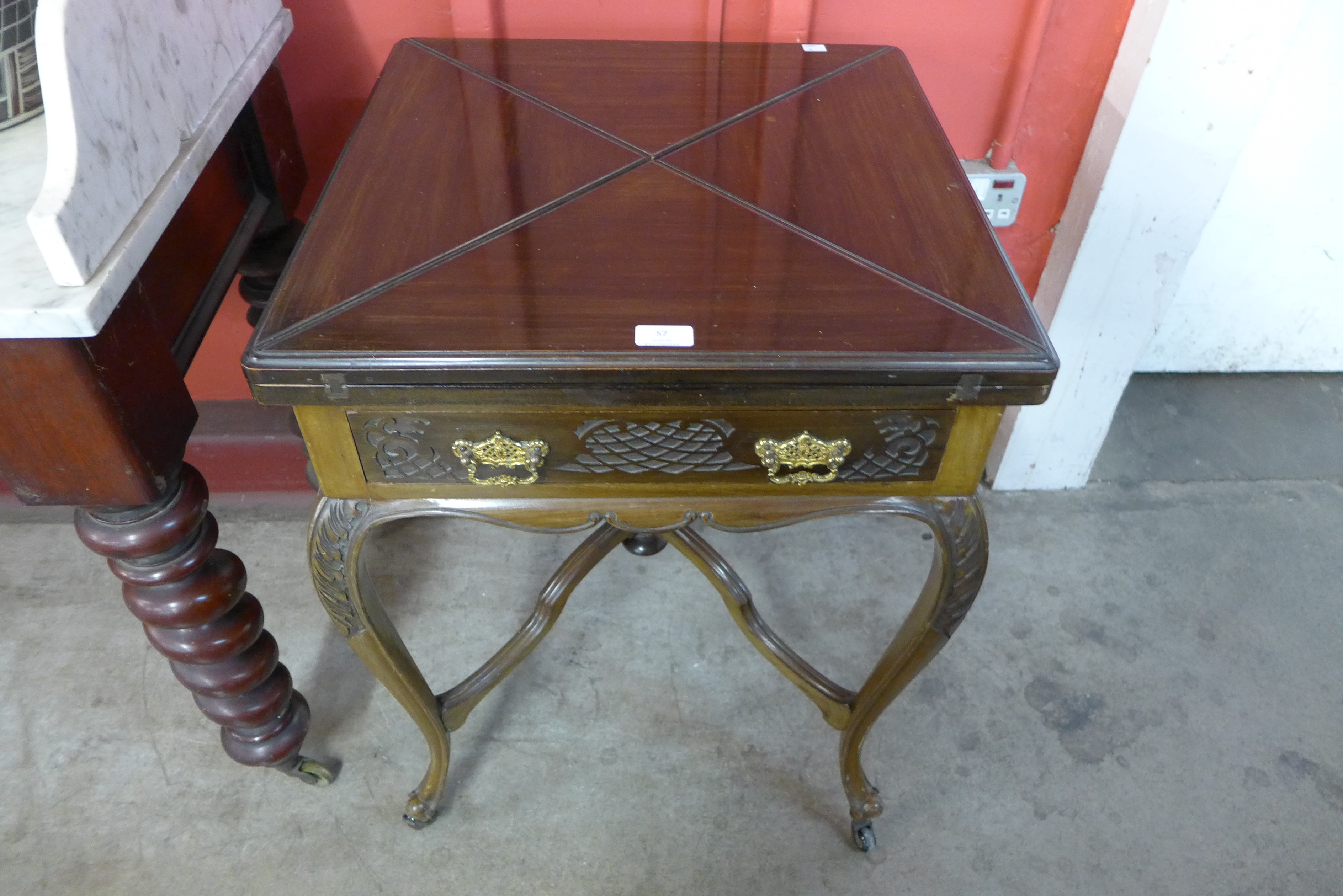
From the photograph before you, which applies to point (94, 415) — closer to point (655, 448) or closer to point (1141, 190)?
point (655, 448)

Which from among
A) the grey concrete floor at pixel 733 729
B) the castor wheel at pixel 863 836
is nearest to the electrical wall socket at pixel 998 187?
the grey concrete floor at pixel 733 729

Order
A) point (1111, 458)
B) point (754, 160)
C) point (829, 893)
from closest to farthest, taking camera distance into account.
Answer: point (754, 160)
point (829, 893)
point (1111, 458)

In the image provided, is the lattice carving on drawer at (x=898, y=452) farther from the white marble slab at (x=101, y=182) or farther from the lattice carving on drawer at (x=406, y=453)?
the white marble slab at (x=101, y=182)

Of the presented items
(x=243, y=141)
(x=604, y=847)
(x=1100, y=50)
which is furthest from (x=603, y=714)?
(x=1100, y=50)

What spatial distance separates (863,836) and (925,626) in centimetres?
40

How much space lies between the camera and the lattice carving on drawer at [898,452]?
76cm

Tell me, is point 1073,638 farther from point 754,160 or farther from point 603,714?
point 754,160

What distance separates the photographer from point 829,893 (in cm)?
117

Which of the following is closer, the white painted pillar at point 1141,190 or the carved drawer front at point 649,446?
the carved drawer front at point 649,446

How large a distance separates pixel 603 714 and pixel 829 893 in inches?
15.4

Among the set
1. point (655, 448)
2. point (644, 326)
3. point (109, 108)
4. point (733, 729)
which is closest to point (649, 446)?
point (655, 448)

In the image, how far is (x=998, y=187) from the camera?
1361mm

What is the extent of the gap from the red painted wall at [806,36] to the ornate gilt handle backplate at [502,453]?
699mm

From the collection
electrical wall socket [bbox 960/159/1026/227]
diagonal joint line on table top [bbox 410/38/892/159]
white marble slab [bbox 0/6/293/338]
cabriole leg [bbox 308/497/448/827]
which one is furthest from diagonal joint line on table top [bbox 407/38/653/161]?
electrical wall socket [bbox 960/159/1026/227]
